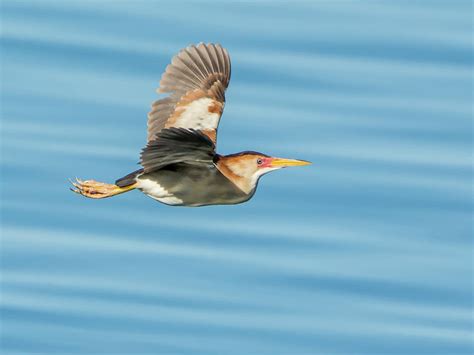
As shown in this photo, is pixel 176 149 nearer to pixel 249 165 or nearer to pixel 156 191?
pixel 156 191

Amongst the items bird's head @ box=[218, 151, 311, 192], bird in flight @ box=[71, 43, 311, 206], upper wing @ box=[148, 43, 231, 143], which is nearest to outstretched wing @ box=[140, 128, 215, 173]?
bird in flight @ box=[71, 43, 311, 206]

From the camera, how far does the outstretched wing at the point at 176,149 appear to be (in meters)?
11.3

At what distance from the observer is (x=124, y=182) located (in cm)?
1266

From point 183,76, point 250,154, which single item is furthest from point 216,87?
point 250,154

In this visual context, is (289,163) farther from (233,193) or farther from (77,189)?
(77,189)

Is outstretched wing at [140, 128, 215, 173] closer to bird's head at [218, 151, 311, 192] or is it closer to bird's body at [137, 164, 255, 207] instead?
bird's body at [137, 164, 255, 207]

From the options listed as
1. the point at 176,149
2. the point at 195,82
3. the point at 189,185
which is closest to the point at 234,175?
the point at 189,185

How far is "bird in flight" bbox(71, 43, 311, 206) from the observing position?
457 inches

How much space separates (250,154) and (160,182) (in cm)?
87

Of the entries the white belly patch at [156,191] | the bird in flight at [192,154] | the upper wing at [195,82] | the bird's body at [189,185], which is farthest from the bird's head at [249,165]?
the upper wing at [195,82]

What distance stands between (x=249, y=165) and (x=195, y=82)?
1380 mm

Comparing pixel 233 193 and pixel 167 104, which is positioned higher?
pixel 167 104

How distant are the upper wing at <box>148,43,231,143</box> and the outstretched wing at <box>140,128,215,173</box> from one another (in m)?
1.60

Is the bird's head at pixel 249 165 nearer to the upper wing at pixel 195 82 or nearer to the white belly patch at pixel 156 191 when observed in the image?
the white belly patch at pixel 156 191
